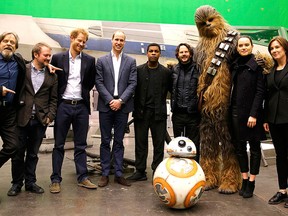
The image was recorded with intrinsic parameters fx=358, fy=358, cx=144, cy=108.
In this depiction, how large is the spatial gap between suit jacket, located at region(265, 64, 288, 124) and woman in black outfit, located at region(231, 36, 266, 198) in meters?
0.09

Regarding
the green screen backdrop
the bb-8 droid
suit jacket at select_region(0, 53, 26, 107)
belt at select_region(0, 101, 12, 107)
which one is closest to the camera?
the bb-8 droid

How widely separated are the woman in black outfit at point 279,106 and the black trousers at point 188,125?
74 centimetres

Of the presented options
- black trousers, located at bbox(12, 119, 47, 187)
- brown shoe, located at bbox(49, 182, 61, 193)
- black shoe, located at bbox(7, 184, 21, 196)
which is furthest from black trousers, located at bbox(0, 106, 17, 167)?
brown shoe, located at bbox(49, 182, 61, 193)

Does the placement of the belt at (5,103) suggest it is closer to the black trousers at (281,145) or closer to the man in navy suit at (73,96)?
the man in navy suit at (73,96)

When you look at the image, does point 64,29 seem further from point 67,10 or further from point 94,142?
point 94,142

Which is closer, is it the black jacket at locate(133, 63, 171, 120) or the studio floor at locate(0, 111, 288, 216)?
the studio floor at locate(0, 111, 288, 216)

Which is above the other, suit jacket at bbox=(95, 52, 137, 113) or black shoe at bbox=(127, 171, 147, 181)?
suit jacket at bbox=(95, 52, 137, 113)

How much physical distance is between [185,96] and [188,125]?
316mm

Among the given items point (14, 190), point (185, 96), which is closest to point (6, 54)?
point (14, 190)

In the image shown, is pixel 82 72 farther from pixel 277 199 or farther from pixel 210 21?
pixel 277 199

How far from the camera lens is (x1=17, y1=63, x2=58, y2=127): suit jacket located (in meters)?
3.34

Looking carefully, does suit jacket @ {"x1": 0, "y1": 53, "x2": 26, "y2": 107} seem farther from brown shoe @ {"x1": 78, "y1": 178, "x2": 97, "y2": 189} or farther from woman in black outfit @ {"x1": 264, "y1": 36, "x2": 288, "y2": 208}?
woman in black outfit @ {"x1": 264, "y1": 36, "x2": 288, "y2": 208}

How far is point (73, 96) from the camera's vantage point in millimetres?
3596

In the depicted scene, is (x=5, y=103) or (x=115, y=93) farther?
(x=115, y=93)
